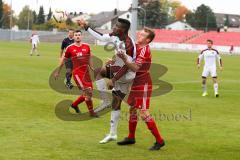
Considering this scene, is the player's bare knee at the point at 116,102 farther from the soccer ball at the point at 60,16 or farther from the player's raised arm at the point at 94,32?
the soccer ball at the point at 60,16

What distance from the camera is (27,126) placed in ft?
37.2

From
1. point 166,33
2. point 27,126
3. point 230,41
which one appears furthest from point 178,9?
point 27,126

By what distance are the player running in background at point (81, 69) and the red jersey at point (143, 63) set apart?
335 cm

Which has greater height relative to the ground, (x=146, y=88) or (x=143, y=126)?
(x=146, y=88)

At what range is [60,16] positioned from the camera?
906 cm

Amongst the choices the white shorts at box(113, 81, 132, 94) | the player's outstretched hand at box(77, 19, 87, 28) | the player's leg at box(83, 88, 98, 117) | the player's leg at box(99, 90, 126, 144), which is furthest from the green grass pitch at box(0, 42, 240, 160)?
the player's outstretched hand at box(77, 19, 87, 28)

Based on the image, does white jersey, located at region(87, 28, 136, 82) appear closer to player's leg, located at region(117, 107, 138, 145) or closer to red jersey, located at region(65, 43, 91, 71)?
player's leg, located at region(117, 107, 138, 145)

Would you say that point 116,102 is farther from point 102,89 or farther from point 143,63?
point 102,89

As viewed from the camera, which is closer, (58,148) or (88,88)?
(58,148)

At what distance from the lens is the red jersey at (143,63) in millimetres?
9320

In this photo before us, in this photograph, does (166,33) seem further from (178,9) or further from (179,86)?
(178,9)

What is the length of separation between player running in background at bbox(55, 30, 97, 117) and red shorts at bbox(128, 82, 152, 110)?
3283 millimetres

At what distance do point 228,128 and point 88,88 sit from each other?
3.62 meters

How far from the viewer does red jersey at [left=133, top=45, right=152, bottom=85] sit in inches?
367
